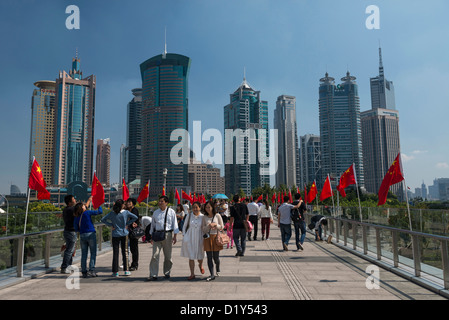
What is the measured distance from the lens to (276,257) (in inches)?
426

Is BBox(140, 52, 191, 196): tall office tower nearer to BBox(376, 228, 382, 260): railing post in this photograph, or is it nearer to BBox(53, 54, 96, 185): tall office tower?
BBox(53, 54, 96, 185): tall office tower

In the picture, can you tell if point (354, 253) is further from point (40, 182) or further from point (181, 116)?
point (181, 116)

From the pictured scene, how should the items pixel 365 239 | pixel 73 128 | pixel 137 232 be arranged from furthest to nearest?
pixel 73 128 → pixel 365 239 → pixel 137 232

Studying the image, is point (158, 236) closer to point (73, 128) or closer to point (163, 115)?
point (163, 115)

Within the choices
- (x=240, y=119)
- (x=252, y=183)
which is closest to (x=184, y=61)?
(x=240, y=119)

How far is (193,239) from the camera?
25.2 feet

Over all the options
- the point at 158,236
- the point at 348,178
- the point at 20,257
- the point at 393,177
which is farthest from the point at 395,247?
the point at 20,257

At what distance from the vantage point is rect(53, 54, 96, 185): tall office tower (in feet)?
585

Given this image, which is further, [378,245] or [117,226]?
[378,245]

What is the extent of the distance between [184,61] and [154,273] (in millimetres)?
182166

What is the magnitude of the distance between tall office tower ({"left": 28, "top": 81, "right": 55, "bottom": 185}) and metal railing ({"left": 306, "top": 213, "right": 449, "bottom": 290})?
192 m

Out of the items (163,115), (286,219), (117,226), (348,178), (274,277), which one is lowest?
(274,277)

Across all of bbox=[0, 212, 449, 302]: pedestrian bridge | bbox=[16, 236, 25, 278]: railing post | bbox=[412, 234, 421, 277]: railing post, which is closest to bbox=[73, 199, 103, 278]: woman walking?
bbox=[0, 212, 449, 302]: pedestrian bridge

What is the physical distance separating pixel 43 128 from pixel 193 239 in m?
202
